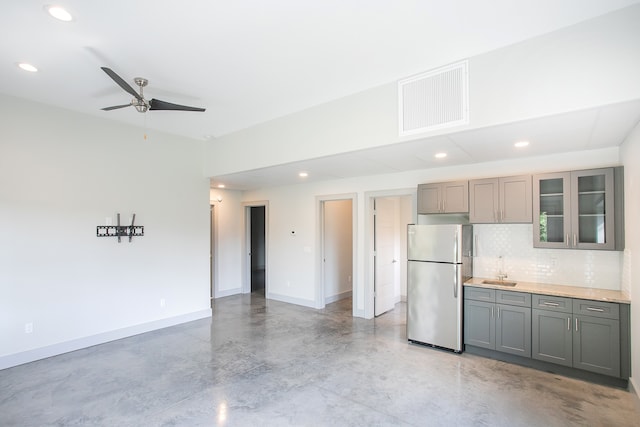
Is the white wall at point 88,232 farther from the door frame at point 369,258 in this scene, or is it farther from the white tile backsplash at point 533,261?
the white tile backsplash at point 533,261

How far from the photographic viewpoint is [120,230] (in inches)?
187

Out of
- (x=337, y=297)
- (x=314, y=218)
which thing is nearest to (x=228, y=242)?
(x=314, y=218)

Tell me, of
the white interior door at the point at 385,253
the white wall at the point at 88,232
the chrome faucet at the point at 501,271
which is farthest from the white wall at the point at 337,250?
the chrome faucet at the point at 501,271

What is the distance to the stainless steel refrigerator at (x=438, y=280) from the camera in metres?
4.13

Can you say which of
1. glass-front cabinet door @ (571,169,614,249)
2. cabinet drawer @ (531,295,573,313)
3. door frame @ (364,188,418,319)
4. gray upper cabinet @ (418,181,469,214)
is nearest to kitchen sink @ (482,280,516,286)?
cabinet drawer @ (531,295,573,313)

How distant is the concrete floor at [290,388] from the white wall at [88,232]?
1.55 ft

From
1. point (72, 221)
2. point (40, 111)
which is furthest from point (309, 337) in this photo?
point (40, 111)

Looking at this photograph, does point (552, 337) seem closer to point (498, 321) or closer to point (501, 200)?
point (498, 321)

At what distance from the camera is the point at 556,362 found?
3.54 m

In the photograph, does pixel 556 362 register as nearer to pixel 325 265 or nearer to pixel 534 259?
pixel 534 259

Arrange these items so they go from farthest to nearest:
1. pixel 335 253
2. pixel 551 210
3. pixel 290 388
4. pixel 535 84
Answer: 1. pixel 335 253
2. pixel 551 210
3. pixel 290 388
4. pixel 535 84

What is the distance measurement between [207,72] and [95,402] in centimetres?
330

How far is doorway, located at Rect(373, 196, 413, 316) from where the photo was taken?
5859 mm

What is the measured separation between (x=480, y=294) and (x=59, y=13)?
4.89 metres
